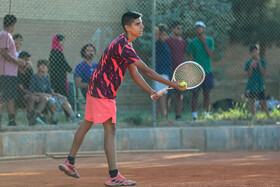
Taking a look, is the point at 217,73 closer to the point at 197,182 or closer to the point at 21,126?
the point at 21,126

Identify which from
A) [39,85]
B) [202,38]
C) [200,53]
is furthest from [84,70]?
[202,38]

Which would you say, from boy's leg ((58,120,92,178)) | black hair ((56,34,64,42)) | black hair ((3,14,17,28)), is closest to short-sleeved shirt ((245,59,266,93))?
black hair ((56,34,64,42))

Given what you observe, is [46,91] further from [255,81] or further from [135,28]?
[135,28]

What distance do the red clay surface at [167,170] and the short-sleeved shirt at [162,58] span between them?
71.6 inches

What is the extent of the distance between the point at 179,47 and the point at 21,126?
11.4 feet

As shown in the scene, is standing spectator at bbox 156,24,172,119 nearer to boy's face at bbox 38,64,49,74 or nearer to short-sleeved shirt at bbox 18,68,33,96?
boy's face at bbox 38,64,49,74

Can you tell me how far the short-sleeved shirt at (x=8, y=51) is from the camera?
9.51 metres

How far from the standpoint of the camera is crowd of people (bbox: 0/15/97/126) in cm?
956

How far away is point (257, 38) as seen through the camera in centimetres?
1580

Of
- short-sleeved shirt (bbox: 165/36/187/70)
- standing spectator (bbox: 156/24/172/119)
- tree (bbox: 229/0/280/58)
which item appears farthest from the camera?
tree (bbox: 229/0/280/58)

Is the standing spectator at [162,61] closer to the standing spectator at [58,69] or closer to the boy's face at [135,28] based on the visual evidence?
the standing spectator at [58,69]

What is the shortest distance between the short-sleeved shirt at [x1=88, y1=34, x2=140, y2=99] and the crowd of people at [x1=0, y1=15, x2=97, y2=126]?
157 inches

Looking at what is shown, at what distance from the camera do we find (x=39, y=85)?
1042 cm

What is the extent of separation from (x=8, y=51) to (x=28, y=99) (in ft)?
3.20
